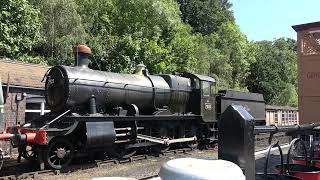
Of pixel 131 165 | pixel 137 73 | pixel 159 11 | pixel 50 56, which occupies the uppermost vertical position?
pixel 159 11

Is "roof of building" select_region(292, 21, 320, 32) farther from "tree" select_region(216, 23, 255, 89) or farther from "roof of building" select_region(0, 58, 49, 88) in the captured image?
"tree" select_region(216, 23, 255, 89)

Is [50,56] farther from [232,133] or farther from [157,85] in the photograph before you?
[232,133]

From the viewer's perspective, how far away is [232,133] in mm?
2184

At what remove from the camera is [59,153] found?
11.1 metres

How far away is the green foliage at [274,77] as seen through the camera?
53594mm

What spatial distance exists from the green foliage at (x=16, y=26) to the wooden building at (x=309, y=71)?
18.1 meters

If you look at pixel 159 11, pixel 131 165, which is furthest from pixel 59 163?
pixel 159 11

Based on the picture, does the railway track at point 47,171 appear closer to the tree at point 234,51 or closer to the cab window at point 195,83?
the cab window at point 195,83

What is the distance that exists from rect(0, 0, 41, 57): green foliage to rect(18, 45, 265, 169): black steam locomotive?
1037 centimetres

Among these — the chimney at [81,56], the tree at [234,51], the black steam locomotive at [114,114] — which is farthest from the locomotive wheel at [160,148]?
the tree at [234,51]

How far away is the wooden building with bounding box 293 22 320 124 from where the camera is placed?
287 inches

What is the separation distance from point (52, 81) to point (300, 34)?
25.3 ft

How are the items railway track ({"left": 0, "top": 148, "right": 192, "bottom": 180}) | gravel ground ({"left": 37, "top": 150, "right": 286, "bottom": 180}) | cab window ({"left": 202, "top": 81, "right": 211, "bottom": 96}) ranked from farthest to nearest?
cab window ({"left": 202, "top": 81, "right": 211, "bottom": 96}), gravel ground ({"left": 37, "top": 150, "right": 286, "bottom": 180}), railway track ({"left": 0, "top": 148, "right": 192, "bottom": 180})

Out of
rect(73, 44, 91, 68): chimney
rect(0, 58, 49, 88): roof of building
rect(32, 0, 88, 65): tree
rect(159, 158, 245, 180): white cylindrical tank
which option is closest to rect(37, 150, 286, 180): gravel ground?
rect(73, 44, 91, 68): chimney
